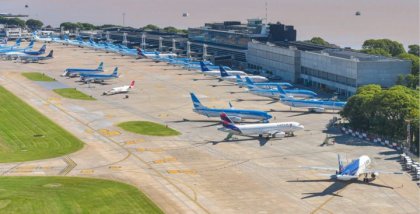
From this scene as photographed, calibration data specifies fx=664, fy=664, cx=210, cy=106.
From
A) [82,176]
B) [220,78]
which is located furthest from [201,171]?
[220,78]

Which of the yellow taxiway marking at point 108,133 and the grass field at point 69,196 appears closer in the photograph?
the grass field at point 69,196

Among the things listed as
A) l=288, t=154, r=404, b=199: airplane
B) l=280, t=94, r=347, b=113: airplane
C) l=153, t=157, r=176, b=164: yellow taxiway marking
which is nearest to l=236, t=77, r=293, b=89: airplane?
l=280, t=94, r=347, b=113: airplane

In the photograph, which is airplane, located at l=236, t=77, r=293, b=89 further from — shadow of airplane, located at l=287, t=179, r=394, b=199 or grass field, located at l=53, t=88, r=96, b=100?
shadow of airplane, located at l=287, t=179, r=394, b=199

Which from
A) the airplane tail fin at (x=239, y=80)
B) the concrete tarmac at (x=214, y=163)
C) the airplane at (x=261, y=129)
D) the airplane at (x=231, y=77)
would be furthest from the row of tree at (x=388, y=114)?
the airplane at (x=231, y=77)

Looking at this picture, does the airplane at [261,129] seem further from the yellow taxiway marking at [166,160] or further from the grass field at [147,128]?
the yellow taxiway marking at [166,160]

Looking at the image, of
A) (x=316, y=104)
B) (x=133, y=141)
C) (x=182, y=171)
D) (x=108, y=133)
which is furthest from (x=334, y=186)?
(x=316, y=104)

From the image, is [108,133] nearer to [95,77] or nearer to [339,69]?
[95,77]

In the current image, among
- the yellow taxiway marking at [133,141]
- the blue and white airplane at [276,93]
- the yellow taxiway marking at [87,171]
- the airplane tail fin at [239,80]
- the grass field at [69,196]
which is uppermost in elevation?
the airplane tail fin at [239,80]
